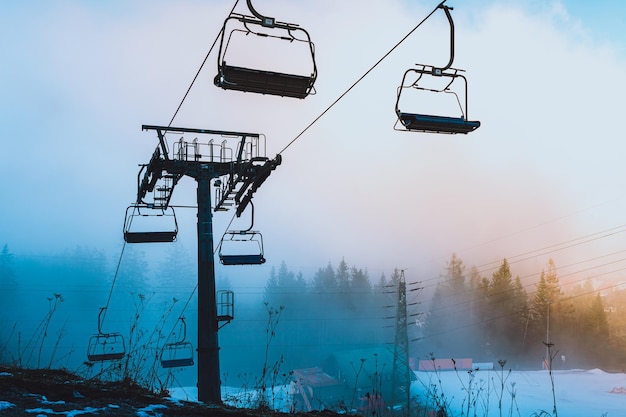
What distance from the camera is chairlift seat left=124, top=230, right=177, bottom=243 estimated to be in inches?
431

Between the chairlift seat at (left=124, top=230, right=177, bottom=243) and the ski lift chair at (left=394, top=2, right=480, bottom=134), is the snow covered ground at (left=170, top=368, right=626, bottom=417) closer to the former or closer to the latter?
the chairlift seat at (left=124, top=230, right=177, bottom=243)

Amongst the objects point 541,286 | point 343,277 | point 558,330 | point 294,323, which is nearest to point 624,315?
Result: point 558,330

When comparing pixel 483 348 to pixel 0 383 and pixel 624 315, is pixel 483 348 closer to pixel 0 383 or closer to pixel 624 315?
pixel 624 315

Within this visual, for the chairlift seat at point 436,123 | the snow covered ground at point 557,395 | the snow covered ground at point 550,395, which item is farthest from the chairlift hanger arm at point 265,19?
the snow covered ground at point 557,395

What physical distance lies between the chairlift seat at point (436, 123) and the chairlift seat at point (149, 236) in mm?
7010

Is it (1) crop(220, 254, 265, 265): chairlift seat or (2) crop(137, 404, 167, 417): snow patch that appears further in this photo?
(1) crop(220, 254, 265, 265): chairlift seat

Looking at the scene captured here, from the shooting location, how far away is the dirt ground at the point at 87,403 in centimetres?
391

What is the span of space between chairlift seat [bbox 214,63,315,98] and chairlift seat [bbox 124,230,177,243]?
21.8ft

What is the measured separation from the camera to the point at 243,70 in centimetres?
491

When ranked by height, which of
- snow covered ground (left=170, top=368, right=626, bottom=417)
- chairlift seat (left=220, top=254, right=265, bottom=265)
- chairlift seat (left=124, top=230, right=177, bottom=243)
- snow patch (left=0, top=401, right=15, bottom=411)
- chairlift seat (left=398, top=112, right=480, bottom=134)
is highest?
chairlift seat (left=398, top=112, right=480, bottom=134)

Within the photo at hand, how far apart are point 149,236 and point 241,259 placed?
6.61 feet

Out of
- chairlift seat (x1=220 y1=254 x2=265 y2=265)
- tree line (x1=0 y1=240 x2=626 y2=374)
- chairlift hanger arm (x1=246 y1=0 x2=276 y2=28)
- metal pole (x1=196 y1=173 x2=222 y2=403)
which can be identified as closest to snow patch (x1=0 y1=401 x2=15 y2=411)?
chairlift hanger arm (x1=246 y1=0 x2=276 y2=28)

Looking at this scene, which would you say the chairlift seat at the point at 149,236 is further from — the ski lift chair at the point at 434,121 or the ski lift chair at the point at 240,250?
the ski lift chair at the point at 434,121

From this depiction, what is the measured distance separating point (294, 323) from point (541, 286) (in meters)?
34.6
